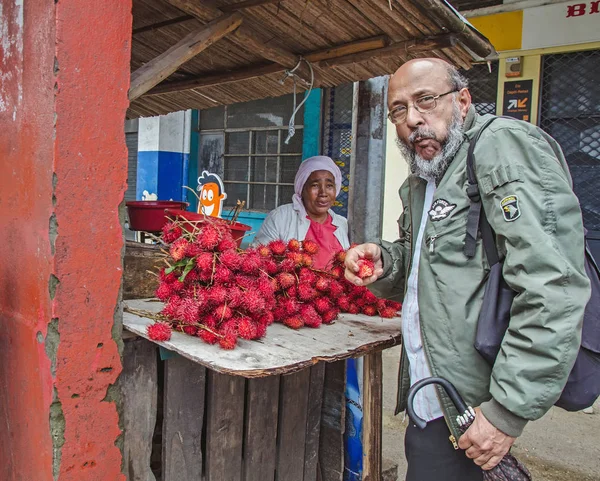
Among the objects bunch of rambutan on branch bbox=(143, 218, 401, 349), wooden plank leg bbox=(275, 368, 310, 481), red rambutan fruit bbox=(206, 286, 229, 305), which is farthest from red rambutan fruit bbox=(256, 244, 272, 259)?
wooden plank leg bbox=(275, 368, 310, 481)

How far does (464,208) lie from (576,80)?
14.1 feet

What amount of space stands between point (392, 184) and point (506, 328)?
449 cm

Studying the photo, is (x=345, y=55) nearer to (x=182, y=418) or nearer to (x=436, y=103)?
(x=436, y=103)

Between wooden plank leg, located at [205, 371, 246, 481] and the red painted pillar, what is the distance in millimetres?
385

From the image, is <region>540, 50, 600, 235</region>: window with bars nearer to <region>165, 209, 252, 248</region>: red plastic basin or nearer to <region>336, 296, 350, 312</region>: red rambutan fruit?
<region>336, 296, 350, 312</region>: red rambutan fruit

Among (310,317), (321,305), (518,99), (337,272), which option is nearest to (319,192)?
(337,272)

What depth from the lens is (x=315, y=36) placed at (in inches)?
110

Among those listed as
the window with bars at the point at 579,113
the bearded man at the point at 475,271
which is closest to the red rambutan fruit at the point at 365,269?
the bearded man at the point at 475,271

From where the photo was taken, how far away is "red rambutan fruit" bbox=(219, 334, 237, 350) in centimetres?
163

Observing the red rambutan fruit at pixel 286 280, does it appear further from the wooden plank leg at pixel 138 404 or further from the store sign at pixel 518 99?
the store sign at pixel 518 99

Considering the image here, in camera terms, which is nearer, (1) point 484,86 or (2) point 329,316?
(2) point 329,316

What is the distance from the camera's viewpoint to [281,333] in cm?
192

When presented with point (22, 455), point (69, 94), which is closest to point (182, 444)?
point (22, 455)

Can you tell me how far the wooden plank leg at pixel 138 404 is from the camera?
1.89 meters
